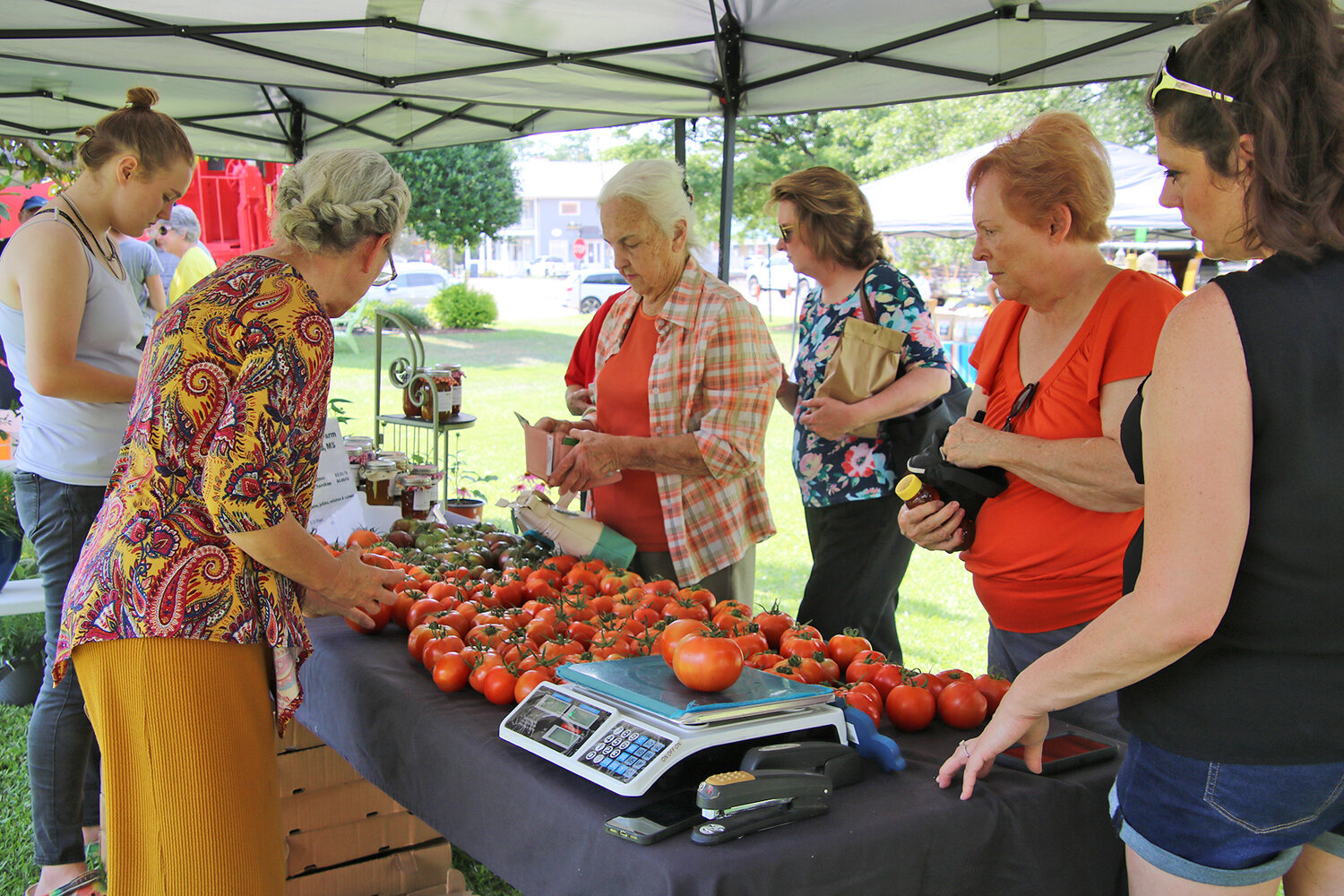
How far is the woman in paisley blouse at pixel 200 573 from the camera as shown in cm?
156

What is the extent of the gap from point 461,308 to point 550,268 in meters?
20.2

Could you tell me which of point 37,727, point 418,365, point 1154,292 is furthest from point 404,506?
point 1154,292

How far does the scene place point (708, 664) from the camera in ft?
4.54

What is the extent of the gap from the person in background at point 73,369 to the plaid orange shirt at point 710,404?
1.44 metres

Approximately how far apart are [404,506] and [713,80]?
240 cm

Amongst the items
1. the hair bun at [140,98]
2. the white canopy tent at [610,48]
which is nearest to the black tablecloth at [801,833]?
the hair bun at [140,98]

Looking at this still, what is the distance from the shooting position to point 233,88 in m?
5.32

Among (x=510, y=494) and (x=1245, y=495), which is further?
(x=510, y=494)

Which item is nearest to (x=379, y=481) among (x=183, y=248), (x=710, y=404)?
(x=710, y=404)

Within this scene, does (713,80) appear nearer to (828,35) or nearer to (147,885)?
(828,35)

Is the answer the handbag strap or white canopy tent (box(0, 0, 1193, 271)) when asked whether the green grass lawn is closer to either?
white canopy tent (box(0, 0, 1193, 271))

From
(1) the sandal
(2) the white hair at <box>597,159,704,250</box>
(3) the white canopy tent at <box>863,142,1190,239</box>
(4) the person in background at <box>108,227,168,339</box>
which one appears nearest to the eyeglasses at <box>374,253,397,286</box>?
(2) the white hair at <box>597,159,704,250</box>

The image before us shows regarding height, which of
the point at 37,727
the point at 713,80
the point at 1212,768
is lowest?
the point at 37,727

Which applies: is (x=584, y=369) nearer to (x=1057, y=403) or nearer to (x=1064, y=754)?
(x=1057, y=403)
